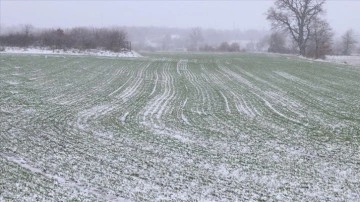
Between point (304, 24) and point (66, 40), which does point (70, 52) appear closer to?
point (66, 40)

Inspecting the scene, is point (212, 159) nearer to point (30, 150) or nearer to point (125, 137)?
point (125, 137)

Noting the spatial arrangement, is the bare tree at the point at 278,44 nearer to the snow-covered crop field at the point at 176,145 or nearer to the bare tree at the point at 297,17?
the bare tree at the point at 297,17

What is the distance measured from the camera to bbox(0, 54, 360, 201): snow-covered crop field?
29.9ft

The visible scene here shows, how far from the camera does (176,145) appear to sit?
1264cm

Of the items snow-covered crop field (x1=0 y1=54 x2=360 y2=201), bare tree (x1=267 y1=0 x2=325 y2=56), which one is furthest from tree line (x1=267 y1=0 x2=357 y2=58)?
snow-covered crop field (x1=0 y1=54 x2=360 y2=201)

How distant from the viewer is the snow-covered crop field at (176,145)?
29.9ft

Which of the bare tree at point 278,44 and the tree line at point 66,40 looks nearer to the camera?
the tree line at point 66,40

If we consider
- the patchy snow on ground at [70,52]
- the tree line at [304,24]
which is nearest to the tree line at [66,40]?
the patchy snow on ground at [70,52]

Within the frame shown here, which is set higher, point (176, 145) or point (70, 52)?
point (70, 52)

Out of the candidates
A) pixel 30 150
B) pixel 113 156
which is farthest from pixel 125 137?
pixel 30 150

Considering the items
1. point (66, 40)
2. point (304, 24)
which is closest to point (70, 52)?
point (66, 40)

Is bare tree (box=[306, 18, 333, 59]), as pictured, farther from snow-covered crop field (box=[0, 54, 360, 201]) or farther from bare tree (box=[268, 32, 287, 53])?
snow-covered crop field (box=[0, 54, 360, 201])

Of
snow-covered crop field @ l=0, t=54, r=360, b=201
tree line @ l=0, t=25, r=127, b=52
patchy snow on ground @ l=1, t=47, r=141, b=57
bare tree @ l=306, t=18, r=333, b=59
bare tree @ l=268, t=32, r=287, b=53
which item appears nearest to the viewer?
snow-covered crop field @ l=0, t=54, r=360, b=201

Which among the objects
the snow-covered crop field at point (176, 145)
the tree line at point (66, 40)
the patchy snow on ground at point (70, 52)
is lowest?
the snow-covered crop field at point (176, 145)
